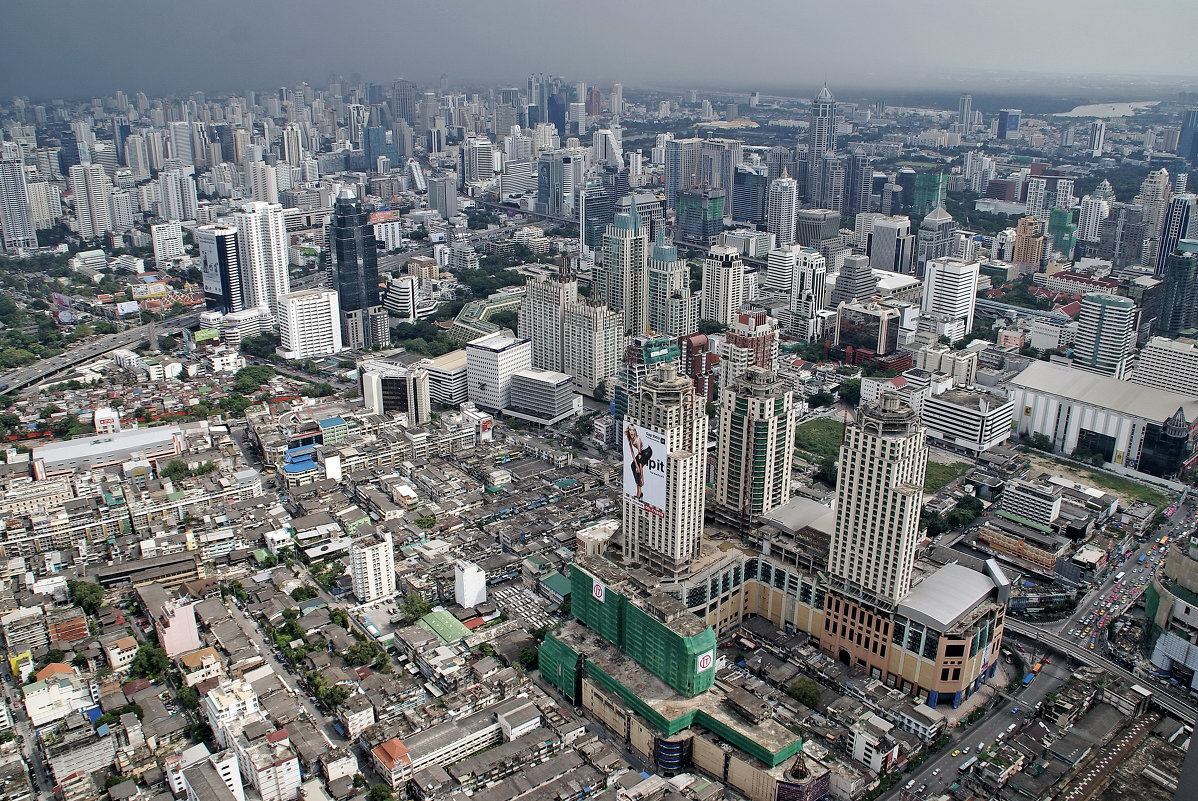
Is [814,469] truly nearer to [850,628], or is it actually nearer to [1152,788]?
[850,628]

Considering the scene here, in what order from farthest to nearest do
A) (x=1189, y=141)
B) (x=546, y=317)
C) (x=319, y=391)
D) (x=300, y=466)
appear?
(x=1189, y=141), (x=546, y=317), (x=319, y=391), (x=300, y=466)

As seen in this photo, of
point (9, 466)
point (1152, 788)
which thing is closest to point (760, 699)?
point (1152, 788)

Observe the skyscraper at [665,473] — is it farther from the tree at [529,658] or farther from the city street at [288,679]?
the city street at [288,679]

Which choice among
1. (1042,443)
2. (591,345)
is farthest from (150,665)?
(1042,443)

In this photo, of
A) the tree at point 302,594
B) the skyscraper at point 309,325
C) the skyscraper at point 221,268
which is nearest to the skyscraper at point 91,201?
the skyscraper at point 221,268

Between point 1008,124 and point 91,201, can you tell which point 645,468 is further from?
point 1008,124
